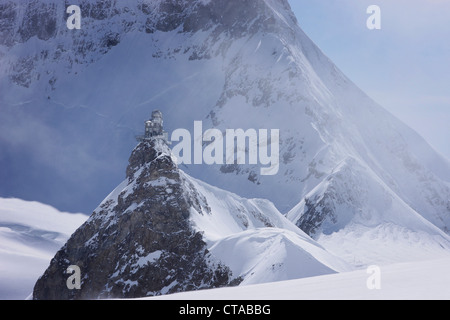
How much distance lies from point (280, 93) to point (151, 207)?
13392 centimetres

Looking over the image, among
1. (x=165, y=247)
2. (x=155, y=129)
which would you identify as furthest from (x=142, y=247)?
(x=155, y=129)

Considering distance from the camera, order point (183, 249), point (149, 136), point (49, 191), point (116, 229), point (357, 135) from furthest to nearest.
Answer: point (357, 135), point (49, 191), point (149, 136), point (116, 229), point (183, 249)

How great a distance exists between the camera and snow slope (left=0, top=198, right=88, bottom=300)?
4195 inches

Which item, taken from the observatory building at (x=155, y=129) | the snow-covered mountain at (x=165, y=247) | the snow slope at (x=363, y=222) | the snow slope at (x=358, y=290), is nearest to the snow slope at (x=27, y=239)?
the observatory building at (x=155, y=129)

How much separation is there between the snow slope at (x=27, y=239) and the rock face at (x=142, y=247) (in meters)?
34.5

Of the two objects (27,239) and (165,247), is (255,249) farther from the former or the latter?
(27,239)

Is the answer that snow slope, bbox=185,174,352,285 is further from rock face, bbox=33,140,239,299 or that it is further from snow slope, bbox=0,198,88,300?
snow slope, bbox=0,198,88,300

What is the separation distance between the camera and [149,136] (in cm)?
9088

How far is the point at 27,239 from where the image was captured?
147875mm

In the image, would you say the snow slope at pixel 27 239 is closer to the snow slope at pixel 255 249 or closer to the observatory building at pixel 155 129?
the observatory building at pixel 155 129
